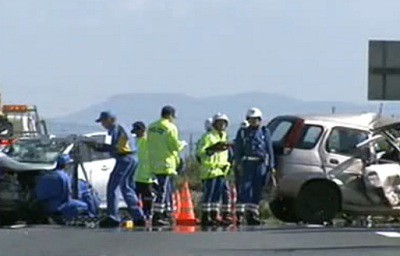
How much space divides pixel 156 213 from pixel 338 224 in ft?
10.6

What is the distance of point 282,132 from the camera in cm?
2405

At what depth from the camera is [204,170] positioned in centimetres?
2297

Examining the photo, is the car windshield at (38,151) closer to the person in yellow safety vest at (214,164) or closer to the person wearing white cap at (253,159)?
the person in yellow safety vest at (214,164)

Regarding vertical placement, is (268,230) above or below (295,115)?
below

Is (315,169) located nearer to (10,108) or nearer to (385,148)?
(385,148)

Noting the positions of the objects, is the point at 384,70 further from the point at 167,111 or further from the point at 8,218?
the point at 8,218

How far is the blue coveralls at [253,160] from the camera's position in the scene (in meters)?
22.7

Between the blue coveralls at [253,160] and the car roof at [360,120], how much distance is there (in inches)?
51.6

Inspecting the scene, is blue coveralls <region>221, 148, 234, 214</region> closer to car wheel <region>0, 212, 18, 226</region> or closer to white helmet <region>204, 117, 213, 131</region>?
white helmet <region>204, 117, 213, 131</region>

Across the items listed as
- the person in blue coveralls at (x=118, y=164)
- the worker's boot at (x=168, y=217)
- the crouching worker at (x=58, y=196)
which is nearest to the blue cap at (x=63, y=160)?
the crouching worker at (x=58, y=196)

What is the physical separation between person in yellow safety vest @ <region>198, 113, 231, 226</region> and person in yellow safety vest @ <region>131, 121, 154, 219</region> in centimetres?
90

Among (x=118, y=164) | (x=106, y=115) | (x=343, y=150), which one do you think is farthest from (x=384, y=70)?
(x=106, y=115)

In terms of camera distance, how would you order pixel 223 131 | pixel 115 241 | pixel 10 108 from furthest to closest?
pixel 10 108 → pixel 223 131 → pixel 115 241

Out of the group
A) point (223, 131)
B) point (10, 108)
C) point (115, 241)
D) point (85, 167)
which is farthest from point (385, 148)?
point (10, 108)
